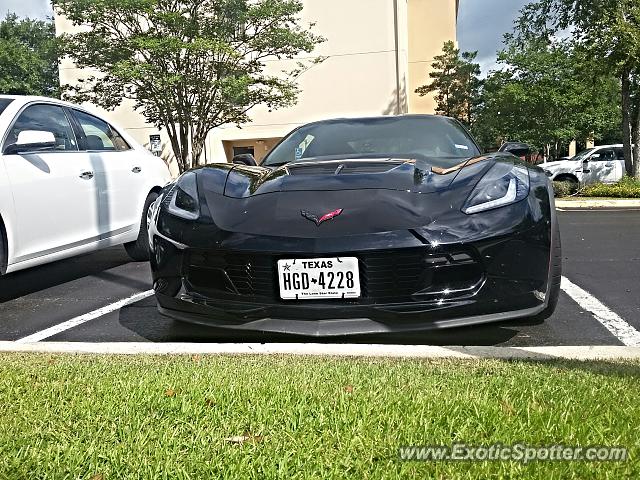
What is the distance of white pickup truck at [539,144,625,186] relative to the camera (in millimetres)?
18234

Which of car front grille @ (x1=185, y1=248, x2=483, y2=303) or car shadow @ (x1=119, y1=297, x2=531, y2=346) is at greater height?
car front grille @ (x1=185, y1=248, x2=483, y2=303)

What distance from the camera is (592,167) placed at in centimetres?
1841

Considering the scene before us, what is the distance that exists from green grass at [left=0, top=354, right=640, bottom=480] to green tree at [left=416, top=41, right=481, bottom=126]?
103 ft

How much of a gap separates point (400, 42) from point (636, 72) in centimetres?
1335

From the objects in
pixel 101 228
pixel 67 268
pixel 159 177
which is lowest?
pixel 67 268

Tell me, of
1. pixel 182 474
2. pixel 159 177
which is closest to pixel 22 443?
pixel 182 474

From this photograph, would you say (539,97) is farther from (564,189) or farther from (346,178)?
(346,178)

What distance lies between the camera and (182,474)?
1.65m

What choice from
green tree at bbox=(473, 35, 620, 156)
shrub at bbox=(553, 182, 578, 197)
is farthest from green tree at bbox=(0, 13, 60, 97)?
shrub at bbox=(553, 182, 578, 197)

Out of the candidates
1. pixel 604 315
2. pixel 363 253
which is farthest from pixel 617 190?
pixel 363 253

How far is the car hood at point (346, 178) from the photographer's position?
2.86 meters

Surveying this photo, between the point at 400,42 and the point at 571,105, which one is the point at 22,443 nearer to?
the point at 571,105

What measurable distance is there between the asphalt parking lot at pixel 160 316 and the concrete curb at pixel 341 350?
6.0 inches

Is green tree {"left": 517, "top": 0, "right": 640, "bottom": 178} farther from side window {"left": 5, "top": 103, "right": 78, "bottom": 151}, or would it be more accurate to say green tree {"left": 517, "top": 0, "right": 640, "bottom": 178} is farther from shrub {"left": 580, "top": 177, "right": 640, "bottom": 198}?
side window {"left": 5, "top": 103, "right": 78, "bottom": 151}
